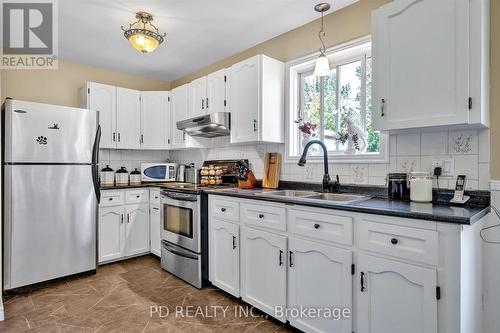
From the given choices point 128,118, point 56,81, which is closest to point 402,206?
point 128,118

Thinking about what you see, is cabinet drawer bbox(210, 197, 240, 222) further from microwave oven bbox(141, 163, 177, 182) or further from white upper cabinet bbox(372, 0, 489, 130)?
microwave oven bbox(141, 163, 177, 182)

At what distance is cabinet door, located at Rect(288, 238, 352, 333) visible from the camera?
5.39ft

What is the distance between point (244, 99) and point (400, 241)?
6.33ft

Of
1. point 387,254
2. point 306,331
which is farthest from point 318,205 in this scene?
point 306,331

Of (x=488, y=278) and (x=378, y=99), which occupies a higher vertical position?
(x=378, y=99)

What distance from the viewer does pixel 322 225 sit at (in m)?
1.74

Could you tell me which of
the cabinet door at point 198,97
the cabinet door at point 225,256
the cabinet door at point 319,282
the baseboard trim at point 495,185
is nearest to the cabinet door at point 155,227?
the cabinet door at point 225,256

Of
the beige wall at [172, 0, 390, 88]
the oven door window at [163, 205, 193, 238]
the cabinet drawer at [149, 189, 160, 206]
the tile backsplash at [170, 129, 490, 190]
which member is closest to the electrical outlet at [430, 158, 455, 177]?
the tile backsplash at [170, 129, 490, 190]

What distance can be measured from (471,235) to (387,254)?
0.42m

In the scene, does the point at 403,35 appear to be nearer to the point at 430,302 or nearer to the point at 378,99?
the point at 378,99

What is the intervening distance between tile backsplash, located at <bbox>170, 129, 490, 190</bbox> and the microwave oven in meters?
1.96

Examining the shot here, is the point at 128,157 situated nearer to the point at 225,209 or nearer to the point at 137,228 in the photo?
the point at 137,228

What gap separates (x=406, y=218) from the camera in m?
1.39

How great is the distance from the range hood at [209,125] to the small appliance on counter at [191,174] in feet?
1.71
